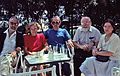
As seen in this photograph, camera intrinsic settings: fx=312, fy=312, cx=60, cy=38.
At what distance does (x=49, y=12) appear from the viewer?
7.08 m

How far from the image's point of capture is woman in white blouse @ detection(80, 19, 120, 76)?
173 inches

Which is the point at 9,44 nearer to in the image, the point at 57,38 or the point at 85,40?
the point at 57,38

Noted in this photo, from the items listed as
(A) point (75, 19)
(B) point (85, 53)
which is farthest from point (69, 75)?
(A) point (75, 19)

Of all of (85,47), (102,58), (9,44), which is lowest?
(102,58)

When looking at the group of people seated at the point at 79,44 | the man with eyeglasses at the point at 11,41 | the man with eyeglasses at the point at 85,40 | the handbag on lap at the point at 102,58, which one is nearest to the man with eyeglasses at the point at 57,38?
the group of people seated at the point at 79,44

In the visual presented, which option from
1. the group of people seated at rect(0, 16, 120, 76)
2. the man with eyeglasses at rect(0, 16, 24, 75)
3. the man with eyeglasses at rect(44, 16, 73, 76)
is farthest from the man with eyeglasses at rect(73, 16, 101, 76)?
the man with eyeglasses at rect(0, 16, 24, 75)

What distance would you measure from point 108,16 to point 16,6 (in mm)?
2061

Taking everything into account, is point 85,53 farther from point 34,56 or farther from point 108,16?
point 108,16

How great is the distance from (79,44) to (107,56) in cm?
86

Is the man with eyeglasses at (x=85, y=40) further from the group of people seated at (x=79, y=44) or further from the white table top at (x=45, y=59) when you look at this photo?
→ the white table top at (x=45, y=59)

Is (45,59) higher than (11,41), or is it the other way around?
(11,41)

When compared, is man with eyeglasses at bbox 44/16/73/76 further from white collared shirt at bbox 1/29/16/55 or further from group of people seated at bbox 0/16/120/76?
white collared shirt at bbox 1/29/16/55

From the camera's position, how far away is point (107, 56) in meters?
4.48

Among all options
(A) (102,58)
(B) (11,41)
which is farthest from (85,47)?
(B) (11,41)
